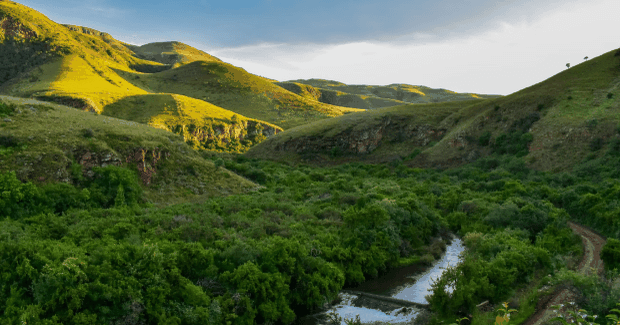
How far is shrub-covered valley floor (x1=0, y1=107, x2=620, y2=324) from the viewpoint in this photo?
560 inches

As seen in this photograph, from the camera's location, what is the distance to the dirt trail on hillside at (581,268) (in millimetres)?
15808

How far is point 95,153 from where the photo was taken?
2952cm

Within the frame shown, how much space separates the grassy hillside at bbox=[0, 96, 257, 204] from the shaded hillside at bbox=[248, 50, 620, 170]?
119ft

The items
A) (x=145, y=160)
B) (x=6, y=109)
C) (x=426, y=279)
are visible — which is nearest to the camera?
(x=426, y=279)

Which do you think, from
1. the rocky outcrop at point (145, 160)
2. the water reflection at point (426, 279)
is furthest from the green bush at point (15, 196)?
the water reflection at point (426, 279)

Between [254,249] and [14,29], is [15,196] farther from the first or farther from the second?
[14,29]

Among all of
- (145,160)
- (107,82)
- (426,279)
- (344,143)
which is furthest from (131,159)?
(107,82)

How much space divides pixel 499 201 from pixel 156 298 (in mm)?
32501

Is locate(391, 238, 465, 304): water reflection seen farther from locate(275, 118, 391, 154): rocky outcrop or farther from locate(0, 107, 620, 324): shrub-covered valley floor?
locate(275, 118, 391, 154): rocky outcrop

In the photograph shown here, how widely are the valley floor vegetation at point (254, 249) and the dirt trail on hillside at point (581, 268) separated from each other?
0.53 metres

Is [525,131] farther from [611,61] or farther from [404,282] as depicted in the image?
[404,282]

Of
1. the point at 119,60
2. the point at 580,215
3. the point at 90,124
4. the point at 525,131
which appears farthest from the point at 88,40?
the point at 580,215

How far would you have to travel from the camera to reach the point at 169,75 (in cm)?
16600

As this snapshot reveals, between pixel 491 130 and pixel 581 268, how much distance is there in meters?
44.3
